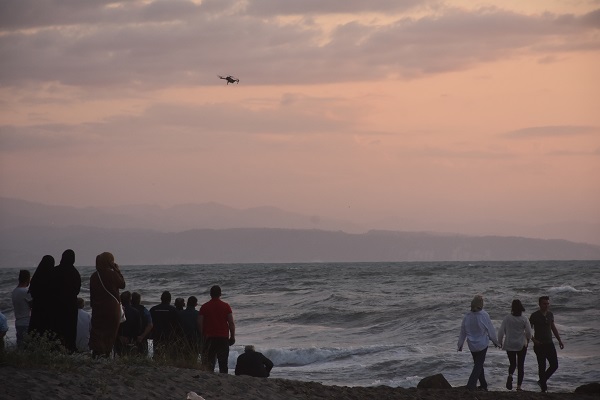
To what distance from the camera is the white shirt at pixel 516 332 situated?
47.5ft

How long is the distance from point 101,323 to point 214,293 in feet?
6.27

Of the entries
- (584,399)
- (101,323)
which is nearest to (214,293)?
(101,323)

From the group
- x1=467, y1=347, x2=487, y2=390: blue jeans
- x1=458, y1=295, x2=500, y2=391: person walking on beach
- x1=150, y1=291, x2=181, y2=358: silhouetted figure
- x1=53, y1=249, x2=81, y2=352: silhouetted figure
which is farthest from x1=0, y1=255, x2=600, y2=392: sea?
x1=53, y1=249, x2=81, y2=352: silhouetted figure

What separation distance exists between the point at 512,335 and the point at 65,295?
6972 millimetres

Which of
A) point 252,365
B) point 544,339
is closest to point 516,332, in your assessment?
point 544,339

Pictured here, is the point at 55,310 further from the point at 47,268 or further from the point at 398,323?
the point at 398,323

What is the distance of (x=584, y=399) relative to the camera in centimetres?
1399

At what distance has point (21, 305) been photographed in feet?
41.4

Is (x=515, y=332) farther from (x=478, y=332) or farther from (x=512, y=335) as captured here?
(x=478, y=332)

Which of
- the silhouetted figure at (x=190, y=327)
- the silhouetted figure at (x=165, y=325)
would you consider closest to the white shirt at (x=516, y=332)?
the silhouetted figure at (x=190, y=327)

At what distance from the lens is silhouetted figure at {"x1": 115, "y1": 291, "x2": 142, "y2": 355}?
41.7 ft

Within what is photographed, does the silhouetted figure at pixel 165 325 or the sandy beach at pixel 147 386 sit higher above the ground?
the silhouetted figure at pixel 165 325

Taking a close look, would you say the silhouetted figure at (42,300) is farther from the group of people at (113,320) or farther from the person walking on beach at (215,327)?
the person walking on beach at (215,327)

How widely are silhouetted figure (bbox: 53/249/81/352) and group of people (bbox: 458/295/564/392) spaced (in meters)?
5.65
